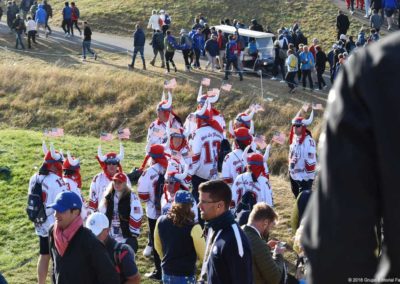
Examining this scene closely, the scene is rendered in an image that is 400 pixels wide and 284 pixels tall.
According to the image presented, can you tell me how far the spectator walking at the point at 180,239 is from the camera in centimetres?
895

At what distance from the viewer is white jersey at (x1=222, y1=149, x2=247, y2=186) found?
523 inches

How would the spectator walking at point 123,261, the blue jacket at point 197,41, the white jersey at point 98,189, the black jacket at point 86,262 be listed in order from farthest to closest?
the blue jacket at point 197,41 < the white jersey at point 98,189 < the spectator walking at point 123,261 < the black jacket at point 86,262

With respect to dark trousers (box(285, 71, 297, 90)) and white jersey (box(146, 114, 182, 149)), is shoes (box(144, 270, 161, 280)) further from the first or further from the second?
dark trousers (box(285, 71, 297, 90))

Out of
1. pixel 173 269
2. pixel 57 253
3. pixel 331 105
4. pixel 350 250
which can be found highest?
pixel 331 105

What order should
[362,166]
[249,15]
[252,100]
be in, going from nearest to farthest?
[362,166] → [252,100] → [249,15]

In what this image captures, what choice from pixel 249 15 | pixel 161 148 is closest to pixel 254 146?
pixel 161 148

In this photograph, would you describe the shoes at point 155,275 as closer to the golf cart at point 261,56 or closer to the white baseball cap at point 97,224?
the white baseball cap at point 97,224

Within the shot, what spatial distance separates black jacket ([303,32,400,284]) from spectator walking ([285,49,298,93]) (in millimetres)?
27891

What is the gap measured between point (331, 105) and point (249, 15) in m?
43.5

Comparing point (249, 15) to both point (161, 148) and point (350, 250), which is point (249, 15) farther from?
point (350, 250)

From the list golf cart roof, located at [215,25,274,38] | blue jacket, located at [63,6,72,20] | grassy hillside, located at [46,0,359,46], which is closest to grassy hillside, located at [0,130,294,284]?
golf cart roof, located at [215,25,274,38]

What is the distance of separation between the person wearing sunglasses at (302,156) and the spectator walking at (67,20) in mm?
26187

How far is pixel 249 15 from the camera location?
4491 cm

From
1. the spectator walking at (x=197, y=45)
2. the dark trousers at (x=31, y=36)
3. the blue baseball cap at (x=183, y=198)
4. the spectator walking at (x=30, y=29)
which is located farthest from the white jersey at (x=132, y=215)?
the dark trousers at (x=31, y=36)
